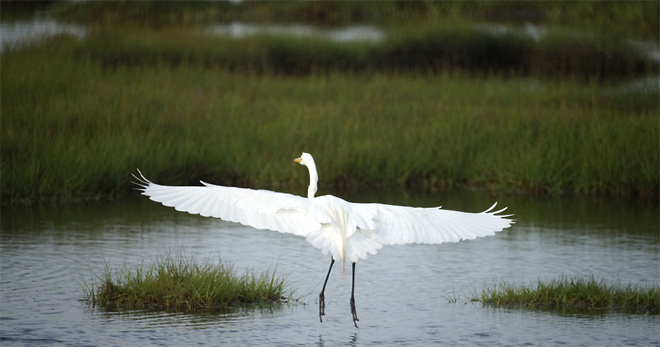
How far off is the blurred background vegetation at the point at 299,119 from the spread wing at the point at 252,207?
19.3 feet

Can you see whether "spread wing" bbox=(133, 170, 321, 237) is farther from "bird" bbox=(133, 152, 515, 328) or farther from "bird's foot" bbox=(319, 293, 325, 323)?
"bird's foot" bbox=(319, 293, 325, 323)

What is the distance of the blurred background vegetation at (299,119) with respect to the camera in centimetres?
1357

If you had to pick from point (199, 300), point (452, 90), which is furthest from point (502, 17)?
point (199, 300)

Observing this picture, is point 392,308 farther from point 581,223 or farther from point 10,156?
point 10,156

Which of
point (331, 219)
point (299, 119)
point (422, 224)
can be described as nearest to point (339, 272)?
point (422, 224)

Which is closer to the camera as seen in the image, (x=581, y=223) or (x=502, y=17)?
(x=581, y=223)

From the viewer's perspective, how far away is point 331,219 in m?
7.05

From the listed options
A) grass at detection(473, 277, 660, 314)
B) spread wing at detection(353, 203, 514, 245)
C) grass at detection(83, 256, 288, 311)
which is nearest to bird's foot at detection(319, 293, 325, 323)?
grass at detection(83, 256, 288, 311)

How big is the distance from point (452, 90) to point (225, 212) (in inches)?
490

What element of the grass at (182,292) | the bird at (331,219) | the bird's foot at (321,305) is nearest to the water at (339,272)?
the bird's foot at (321,305)

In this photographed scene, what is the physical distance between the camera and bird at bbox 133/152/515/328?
7090 millimetres

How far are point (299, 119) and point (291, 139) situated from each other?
2.90 ft

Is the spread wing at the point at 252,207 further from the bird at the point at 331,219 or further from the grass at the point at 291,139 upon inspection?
the grass at the point at 291,139

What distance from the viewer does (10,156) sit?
13211 mm
